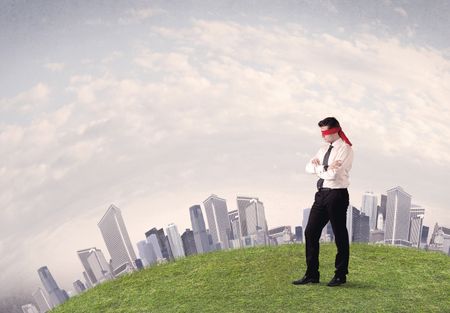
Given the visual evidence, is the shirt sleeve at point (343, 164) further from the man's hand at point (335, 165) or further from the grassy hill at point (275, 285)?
the grassy hill at point (275, 285)

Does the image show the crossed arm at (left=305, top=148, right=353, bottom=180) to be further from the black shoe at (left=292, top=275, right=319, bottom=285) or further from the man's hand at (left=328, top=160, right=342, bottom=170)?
the black shoe at (left=292, top=275, right=319, bottom=285)

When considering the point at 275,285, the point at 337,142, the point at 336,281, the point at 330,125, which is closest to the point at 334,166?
the point at 337,142

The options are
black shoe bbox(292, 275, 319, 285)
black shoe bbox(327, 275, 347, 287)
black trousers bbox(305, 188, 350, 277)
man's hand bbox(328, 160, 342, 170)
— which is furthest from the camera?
black shoe bbox(292, 275, 319, 285)

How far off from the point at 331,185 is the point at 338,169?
10.1 inches

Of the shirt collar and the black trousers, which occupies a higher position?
the shirt collar

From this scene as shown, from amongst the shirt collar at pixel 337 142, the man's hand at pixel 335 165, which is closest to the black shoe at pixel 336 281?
the man's hand at pixel 335 165

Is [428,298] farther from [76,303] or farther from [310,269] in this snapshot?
[76,303]

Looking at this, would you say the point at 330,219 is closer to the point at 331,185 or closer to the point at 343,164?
the point at 331,185

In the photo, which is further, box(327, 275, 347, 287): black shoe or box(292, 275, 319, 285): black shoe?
box(292, 275, 319, 285): black shoe

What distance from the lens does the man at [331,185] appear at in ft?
27.5

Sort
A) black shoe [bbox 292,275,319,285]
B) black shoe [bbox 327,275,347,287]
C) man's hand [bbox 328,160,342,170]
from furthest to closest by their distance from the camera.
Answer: black shoe [bbox 292,275,319,285]
black shoe [bbox 327,275,347,287]
man's hand [bbox 328,160,342,170]

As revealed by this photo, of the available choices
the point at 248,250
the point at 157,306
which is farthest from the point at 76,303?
the point at 248,250

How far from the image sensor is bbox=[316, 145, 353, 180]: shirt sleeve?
830 centimetres

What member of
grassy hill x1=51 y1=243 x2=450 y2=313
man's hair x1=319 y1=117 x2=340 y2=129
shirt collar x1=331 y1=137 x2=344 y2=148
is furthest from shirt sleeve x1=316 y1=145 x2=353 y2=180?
grassy hill x1=51 y1=243 x2=450 y2=313
